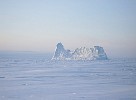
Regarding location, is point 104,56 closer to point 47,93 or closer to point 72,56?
point 72,56

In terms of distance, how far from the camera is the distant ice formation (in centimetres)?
8125

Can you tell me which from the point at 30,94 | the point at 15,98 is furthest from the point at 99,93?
the point at 15,98

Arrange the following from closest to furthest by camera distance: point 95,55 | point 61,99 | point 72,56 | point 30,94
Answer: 1. point 61,99
2. point 30,94
3. point 95,55
4. point 72,56

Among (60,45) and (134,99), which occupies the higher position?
(60,45)

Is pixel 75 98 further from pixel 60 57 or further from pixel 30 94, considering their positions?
pixel 60 57

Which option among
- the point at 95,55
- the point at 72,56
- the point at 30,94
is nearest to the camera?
the point at 30,94

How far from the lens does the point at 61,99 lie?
1099 cm

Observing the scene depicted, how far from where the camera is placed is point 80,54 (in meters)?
88.3

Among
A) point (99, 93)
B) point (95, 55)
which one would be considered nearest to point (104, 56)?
point (95, 55)

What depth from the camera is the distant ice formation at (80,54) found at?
81.2 metres

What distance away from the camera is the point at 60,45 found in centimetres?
8325

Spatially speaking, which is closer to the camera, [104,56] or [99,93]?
[99,93]

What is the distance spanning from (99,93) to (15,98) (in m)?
4.49

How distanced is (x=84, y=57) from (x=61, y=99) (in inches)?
2994
